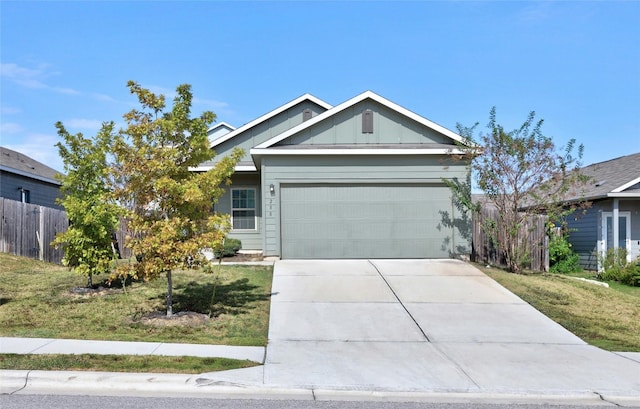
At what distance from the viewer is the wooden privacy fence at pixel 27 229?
54.2 ft

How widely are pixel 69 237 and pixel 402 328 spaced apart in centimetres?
710

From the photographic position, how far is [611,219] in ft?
58.7

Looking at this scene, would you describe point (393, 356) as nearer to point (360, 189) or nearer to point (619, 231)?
point (360, 189)

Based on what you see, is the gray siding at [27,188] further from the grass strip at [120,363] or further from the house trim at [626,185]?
the house trim at [626,185]

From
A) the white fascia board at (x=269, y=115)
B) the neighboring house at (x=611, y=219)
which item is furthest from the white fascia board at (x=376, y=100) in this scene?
the neighboring house at (x=611, y=219)

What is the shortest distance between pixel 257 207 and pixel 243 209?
516mm

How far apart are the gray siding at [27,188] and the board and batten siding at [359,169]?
1090 centimetres

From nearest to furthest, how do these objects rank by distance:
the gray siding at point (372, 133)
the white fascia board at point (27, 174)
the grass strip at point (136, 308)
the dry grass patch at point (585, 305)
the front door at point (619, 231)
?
the grass strip at point (136, 308), the dry grass patch at point (585, 305), the gray siding at point (372, 133), the front door at point (619, 231), the white fascia board at point (27, 174)

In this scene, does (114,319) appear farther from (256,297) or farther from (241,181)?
(241,181)

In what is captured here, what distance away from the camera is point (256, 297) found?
11.1 metres

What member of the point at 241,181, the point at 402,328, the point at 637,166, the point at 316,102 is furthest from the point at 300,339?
the point at 637,166

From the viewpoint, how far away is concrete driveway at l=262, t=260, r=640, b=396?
253 inches

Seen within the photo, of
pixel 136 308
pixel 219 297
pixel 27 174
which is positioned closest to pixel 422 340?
pixel 219 297

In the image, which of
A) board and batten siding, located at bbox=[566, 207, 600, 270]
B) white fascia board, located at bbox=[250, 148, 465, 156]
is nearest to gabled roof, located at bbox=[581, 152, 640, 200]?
board and batten siding, located at bbox=[566, 207, 600, 270]
